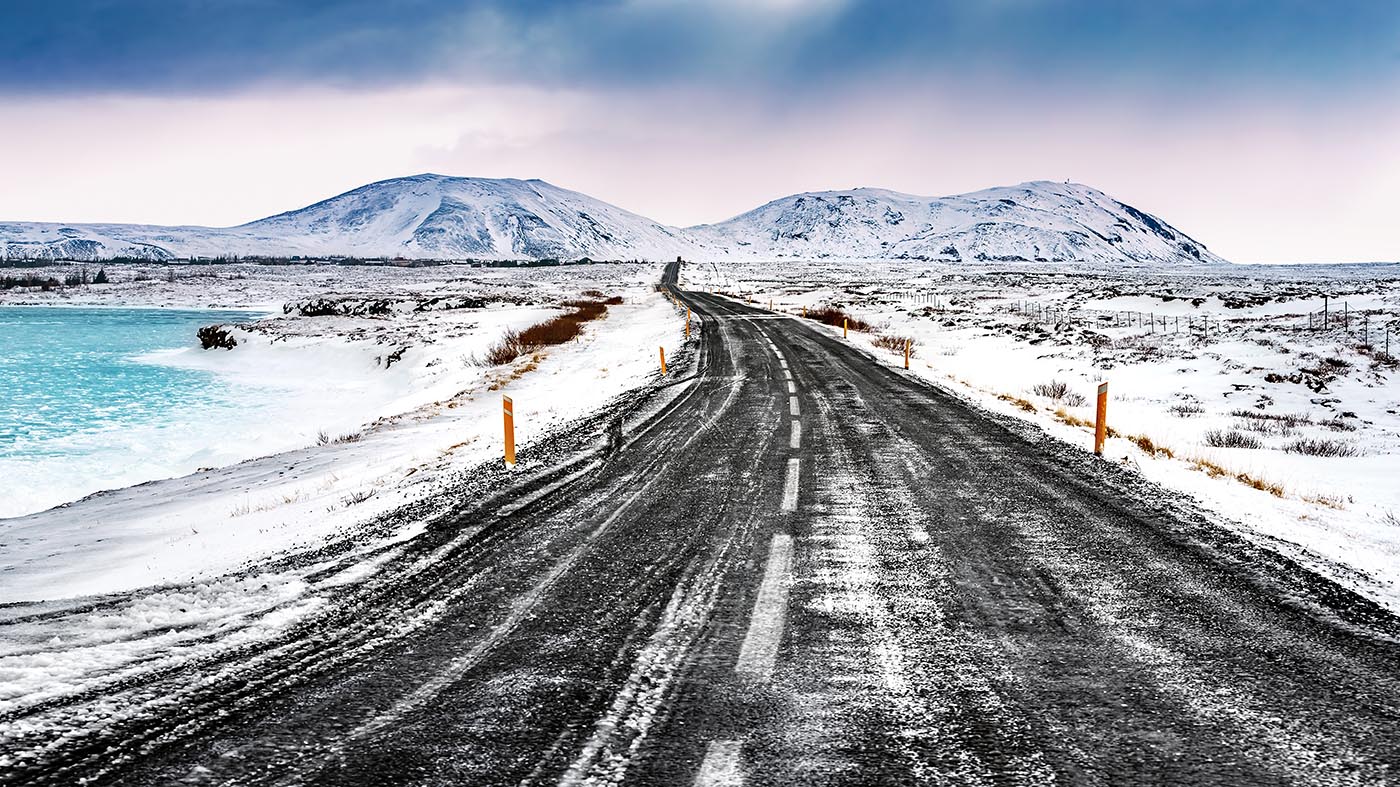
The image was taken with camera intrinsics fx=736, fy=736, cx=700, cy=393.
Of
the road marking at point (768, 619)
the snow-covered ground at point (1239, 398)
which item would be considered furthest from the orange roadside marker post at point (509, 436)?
the snow-covered ground at point (1239, 398)

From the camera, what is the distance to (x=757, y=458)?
9.92 metres

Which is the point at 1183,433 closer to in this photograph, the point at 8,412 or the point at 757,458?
the point at 757,458

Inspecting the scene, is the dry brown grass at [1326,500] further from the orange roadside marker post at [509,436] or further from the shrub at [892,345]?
the shrub at [892,345]

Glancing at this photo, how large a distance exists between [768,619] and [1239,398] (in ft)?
64.0

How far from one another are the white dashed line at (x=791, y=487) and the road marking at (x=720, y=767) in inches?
168

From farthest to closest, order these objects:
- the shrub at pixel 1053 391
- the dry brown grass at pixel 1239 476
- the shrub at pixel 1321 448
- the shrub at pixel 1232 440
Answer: the shrub at pixel 1053 391 → the shrub at pixel 1232 440 → the shrub at pixel 1321 448 → the dry brown grass at pixel 1239 476

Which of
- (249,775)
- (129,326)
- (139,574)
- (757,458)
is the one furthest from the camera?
(129,326)

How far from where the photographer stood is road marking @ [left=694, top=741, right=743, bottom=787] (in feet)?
10.4

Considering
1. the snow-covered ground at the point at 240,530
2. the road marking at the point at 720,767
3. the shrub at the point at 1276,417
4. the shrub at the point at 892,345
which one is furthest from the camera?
the shrub at the point at 892,345

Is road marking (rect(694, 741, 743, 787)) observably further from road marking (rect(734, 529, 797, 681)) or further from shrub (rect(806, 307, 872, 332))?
shrub (rect(806, 307, 872, 332))

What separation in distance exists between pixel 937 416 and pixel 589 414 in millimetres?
6436

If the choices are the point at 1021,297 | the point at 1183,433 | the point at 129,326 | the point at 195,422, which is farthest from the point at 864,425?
the point at 1021,297

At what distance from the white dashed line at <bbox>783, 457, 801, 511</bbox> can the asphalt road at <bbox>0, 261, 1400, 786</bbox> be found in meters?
0.08

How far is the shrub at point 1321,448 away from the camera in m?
12.5
